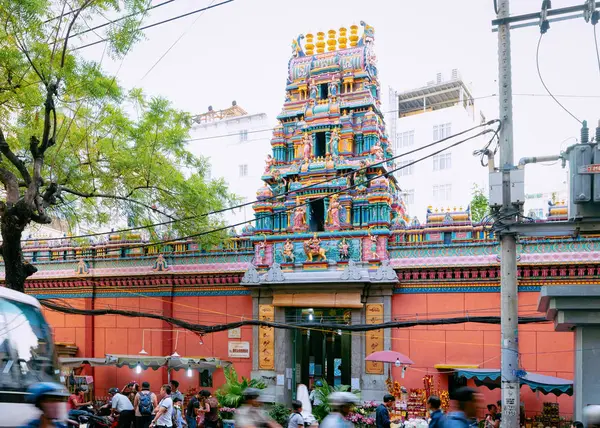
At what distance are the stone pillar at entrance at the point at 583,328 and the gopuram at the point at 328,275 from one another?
6.34 m

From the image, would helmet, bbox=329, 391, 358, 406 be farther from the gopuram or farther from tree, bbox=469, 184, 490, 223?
tree, bbox=469, 184, 490, 223

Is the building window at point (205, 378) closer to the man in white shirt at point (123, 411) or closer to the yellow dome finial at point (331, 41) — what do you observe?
the man in white shirt at point (123, 411)

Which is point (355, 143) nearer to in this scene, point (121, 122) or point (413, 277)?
point (413, 277)

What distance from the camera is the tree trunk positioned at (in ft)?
46.2

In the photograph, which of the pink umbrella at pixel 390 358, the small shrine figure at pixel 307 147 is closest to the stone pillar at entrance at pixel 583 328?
the pink umbrella at pixel 390 358

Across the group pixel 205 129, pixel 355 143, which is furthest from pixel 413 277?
pixel 205 129

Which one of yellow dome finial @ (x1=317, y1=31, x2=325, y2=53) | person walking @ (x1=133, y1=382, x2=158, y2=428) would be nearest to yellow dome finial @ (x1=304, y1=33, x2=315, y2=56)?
yellow dome finial @ (x1=317, y1=31, x2=325, y2=53)

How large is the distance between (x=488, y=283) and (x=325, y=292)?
4.61m

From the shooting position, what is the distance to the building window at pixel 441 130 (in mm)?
40375

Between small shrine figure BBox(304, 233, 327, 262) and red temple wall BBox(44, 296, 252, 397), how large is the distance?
2.55m

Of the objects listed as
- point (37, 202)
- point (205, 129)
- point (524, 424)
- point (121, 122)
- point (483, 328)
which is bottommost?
point (524, 424)

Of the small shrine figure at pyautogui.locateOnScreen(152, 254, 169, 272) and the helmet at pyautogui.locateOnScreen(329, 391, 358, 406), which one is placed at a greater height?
the small shrine figure at pyautogui.locateOnScreen(152, 254, 169, 272)

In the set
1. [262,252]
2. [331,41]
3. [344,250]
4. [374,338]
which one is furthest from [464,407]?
[331,41]

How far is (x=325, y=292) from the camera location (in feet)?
64.1
